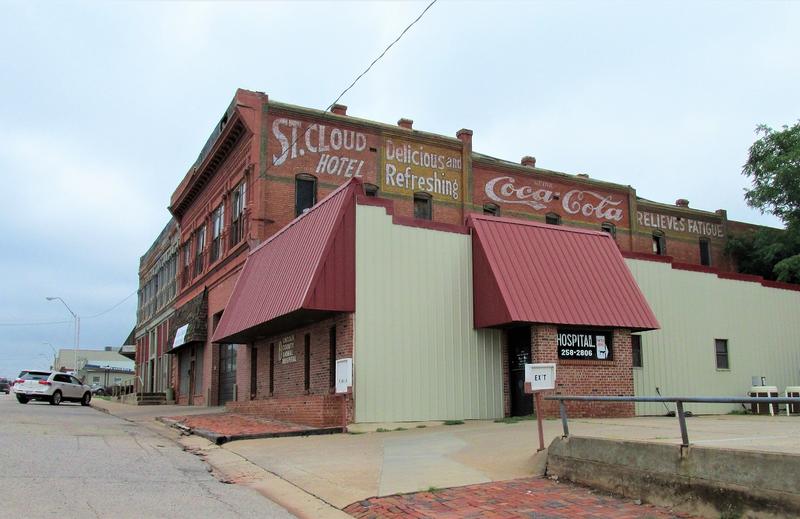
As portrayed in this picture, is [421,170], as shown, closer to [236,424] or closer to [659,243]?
[659,243]

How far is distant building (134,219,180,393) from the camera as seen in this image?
1626 inches

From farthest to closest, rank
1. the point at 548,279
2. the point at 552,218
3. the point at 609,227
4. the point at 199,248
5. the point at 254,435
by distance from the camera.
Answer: the point at 199,248 < the point at 609,227 < the point at 552,218 < the point at 548,279 < the point at 254,435

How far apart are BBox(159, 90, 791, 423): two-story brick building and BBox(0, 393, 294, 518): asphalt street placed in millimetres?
4864

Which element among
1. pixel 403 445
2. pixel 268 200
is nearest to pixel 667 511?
pixel 403 445

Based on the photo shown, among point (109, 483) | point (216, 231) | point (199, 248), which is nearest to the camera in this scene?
point (109, 483)

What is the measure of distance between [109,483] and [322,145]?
65.1 ft

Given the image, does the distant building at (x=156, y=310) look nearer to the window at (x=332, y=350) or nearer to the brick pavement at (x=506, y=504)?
the window at (x=332, y=350)

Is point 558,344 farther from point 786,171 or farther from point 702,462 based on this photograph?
point 786,171

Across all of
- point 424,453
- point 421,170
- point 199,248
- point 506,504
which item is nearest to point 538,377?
point 424,453

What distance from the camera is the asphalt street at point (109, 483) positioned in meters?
8.02

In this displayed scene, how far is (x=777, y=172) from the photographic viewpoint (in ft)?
109

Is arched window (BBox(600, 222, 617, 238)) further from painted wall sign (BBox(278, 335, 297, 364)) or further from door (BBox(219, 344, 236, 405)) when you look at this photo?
painted wall sign (BBox(278, 335, 297, 364))

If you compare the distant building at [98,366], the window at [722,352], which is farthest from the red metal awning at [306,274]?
the distant building at [98,366]

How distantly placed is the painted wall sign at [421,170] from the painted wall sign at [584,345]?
13.0 m
